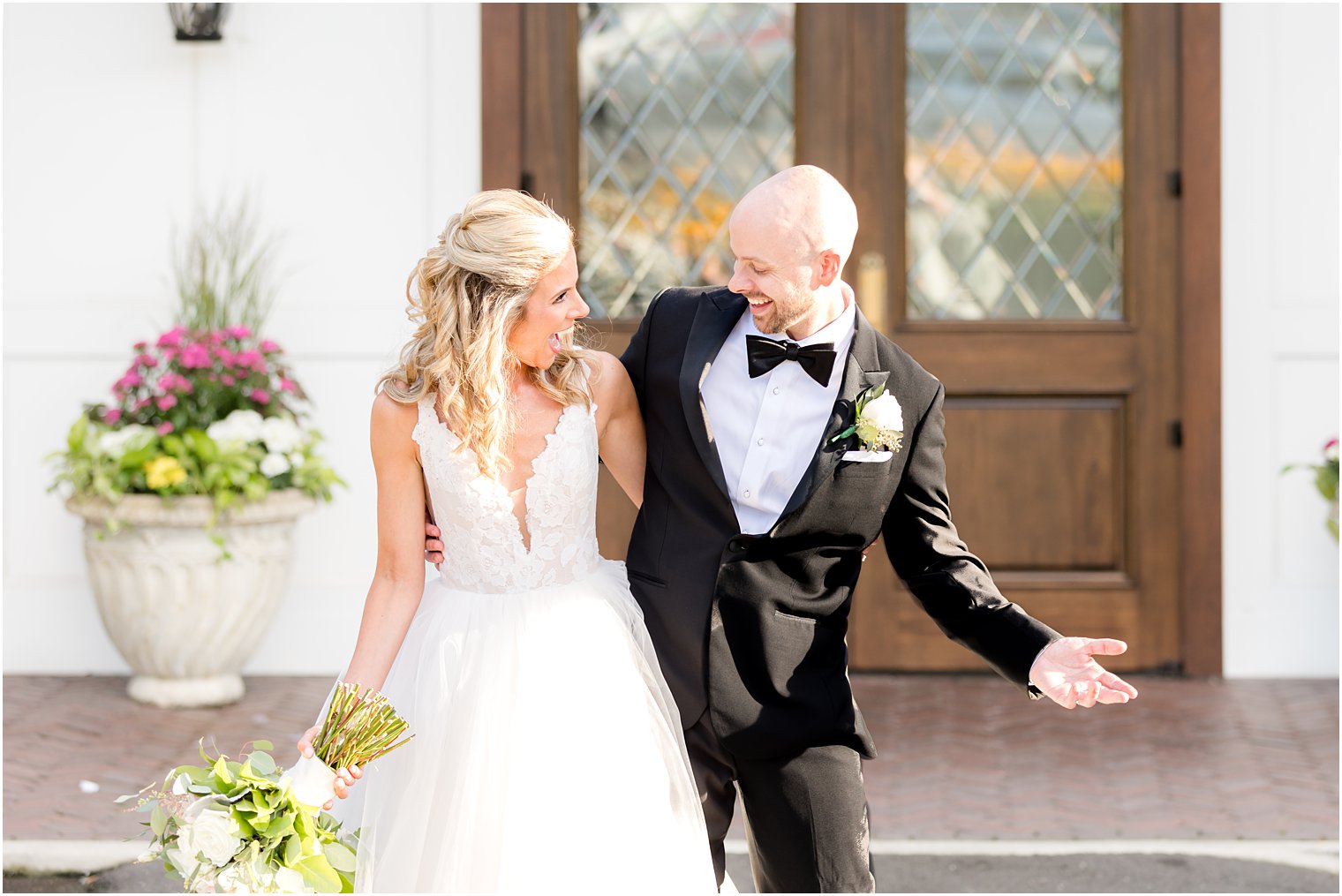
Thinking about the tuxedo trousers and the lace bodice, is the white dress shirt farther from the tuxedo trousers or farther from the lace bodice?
the tuxedo trousers

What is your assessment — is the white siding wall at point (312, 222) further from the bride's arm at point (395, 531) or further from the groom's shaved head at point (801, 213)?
the groom's shaved head at point (801, 213)

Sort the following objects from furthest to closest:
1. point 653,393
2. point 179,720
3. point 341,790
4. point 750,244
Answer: point 179,720 → point 653,393 → point 750,244 → point 341,790

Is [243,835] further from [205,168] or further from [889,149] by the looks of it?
[889,149]

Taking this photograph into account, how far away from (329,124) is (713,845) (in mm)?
4496

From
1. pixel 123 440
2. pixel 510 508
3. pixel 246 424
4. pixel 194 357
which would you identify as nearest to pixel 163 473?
pixel 123 440

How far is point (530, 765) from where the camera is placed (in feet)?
8.80

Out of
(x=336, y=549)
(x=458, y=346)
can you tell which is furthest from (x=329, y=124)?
(x=458, y=346)

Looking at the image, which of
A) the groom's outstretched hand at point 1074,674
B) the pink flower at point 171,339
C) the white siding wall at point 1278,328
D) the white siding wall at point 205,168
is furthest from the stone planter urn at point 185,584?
the white siding wall at point 1278,328

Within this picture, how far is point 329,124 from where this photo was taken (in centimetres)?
650

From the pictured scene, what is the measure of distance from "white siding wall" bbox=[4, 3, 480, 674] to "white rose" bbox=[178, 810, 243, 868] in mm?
4291

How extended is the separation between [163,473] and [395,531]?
3255mm

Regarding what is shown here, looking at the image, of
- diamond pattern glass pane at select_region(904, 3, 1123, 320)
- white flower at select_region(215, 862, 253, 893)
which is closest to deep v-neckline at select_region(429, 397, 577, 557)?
white flower at select_region(215, 862, 253, 893)

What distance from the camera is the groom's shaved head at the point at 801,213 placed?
2787mm

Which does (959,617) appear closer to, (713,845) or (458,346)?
(713,845)
